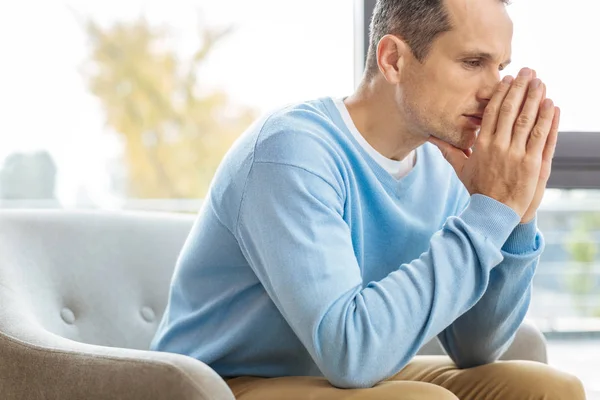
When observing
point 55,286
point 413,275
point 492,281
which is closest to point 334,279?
point 413,275

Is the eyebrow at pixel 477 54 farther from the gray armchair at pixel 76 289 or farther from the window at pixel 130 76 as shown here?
the window at pixel 130 76

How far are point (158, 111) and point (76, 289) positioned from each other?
3.31 ft

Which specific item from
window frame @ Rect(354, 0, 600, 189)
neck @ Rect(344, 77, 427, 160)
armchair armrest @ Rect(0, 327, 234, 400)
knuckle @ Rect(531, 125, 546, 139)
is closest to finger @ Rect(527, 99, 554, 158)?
knuckle @ Rect(531, 125, 546, 139)

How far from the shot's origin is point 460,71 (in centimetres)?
141

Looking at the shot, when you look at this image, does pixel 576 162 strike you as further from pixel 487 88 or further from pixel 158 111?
pixel 158 111

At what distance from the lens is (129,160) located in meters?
2.43

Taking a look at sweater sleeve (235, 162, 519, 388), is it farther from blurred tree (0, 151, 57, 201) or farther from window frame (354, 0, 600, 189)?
blurred tree (0, 151, 57, 201)

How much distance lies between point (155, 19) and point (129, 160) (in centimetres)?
41

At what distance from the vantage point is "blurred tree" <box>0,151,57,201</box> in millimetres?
2381

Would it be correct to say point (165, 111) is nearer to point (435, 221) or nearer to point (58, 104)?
point (58, 104)

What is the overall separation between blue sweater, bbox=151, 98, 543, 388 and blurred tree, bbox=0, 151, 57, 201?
108 cm

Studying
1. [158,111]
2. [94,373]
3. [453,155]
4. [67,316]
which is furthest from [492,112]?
[158,111]

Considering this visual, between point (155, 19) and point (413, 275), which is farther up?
point (155, 19)

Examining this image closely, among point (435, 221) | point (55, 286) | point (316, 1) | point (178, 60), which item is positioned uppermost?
point (316, 1)
